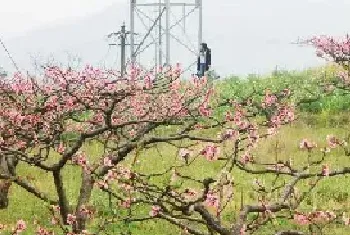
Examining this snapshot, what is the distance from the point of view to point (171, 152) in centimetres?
1692

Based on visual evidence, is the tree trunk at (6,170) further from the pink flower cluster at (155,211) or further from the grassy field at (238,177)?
the pink flower cluster at (155,211)

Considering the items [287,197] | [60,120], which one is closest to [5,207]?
[60,120]

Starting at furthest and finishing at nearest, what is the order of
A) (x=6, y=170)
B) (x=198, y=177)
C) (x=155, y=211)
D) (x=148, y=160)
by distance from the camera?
(x=148, y=160)
(x=198, y=177)
(x=6, y=170)
(x=155, y=211)

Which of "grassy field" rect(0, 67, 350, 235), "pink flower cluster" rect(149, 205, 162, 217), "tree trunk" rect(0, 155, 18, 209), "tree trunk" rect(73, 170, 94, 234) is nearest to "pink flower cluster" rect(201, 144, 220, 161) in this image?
"grassy field" rect(0, 67, 350, 235)

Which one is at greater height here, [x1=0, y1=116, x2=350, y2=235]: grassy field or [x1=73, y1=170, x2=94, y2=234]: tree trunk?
[x1=73, y1=170, x2=94, y2=234]: tree trunk

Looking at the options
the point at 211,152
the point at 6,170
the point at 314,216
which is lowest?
the point at 6,170

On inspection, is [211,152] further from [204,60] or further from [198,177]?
[204,60]

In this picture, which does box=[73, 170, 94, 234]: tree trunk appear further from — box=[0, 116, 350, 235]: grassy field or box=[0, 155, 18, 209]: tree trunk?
box=[0, 155, 18, 209]: tree trunk

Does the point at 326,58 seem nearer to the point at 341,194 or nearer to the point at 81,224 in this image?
the point at 341,194

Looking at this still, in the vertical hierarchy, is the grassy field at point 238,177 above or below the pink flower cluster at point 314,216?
below

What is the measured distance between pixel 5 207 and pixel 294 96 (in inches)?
469

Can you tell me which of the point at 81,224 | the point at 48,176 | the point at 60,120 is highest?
the point at 60,120

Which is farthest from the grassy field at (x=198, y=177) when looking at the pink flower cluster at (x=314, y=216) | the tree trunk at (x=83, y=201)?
the pink flower cluster at (x=314, y=216)

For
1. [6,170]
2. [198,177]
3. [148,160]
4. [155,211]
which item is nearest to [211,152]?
[155,211]
